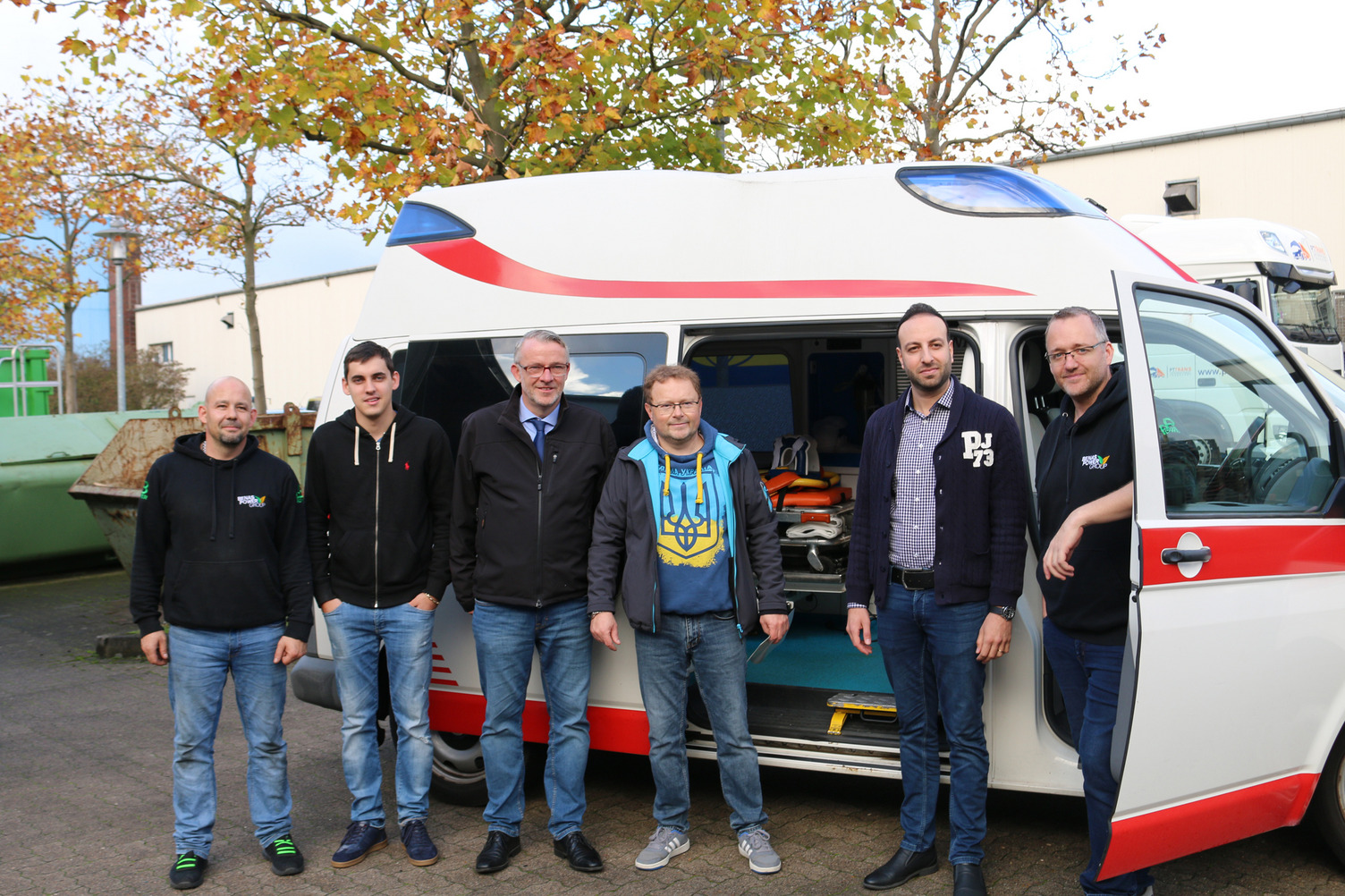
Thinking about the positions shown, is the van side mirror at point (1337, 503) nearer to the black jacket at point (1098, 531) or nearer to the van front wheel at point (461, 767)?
the black jacket at point (1098, 531)

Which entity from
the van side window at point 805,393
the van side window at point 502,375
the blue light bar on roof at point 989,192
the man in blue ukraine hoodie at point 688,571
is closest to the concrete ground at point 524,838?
the man in blue ukraine hoodie at point 688,571

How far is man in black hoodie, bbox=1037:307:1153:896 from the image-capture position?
3211mm

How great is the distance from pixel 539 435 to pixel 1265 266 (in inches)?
351

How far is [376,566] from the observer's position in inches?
161

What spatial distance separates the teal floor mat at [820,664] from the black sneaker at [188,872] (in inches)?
91.7

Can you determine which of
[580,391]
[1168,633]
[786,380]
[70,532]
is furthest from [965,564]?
[70,532]

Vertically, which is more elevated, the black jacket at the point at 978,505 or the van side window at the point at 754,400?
the van side window at the point at 754,400

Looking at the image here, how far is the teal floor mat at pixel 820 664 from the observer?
195 inches

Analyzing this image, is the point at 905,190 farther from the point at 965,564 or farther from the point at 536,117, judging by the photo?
the point at 536,117

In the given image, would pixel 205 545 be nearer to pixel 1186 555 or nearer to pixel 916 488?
pixel 916 488

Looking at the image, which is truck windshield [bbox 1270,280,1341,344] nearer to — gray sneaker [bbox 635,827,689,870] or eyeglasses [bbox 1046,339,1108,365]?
eyeglasses [bbox 1046,339,1108,365]

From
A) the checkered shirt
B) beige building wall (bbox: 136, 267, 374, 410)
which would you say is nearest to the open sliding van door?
the checkered shirt

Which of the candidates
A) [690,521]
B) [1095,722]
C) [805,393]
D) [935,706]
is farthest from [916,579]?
[805,393]

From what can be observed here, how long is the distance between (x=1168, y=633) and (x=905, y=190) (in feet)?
6.17
